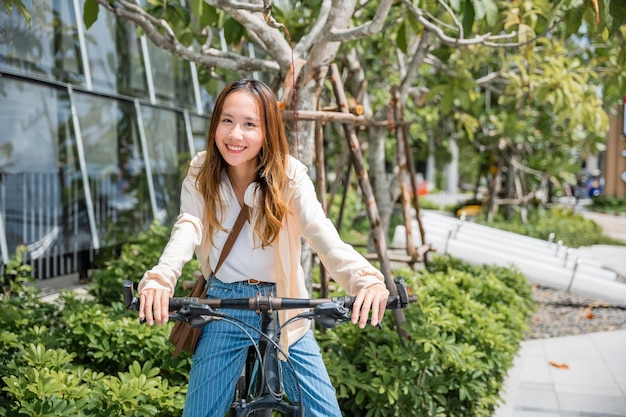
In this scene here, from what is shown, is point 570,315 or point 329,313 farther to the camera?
point 570,315

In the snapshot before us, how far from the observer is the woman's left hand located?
6.27ft

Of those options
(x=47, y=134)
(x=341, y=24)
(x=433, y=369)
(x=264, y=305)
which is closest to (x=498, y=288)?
(x=433, y=369)

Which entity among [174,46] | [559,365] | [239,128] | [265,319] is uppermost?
[174,46]

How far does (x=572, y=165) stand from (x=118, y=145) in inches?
423

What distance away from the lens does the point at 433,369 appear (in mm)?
3820

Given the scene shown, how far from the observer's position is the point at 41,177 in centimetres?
738

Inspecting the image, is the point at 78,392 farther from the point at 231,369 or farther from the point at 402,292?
the point at 402,292

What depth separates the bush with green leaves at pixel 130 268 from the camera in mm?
5109

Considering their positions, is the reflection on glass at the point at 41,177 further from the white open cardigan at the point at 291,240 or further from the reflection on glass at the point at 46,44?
the white open cardigan at the point at 291,240

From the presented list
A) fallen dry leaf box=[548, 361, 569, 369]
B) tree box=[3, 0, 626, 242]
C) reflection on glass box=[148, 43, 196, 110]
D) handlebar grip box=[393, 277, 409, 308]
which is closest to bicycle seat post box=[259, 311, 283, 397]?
handlebar grip box=[393, 277, 409, 308]

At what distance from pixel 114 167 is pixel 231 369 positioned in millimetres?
6952

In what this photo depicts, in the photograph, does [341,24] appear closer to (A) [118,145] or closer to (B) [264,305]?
(B) [264,305]

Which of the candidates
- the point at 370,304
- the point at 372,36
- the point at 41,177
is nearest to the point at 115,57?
the point at 41,177

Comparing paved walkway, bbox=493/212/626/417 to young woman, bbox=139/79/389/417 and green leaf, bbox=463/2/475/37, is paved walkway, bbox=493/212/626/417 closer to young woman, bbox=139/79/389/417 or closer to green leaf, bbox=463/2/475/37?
green leaf, bbox=463/2/475/37
